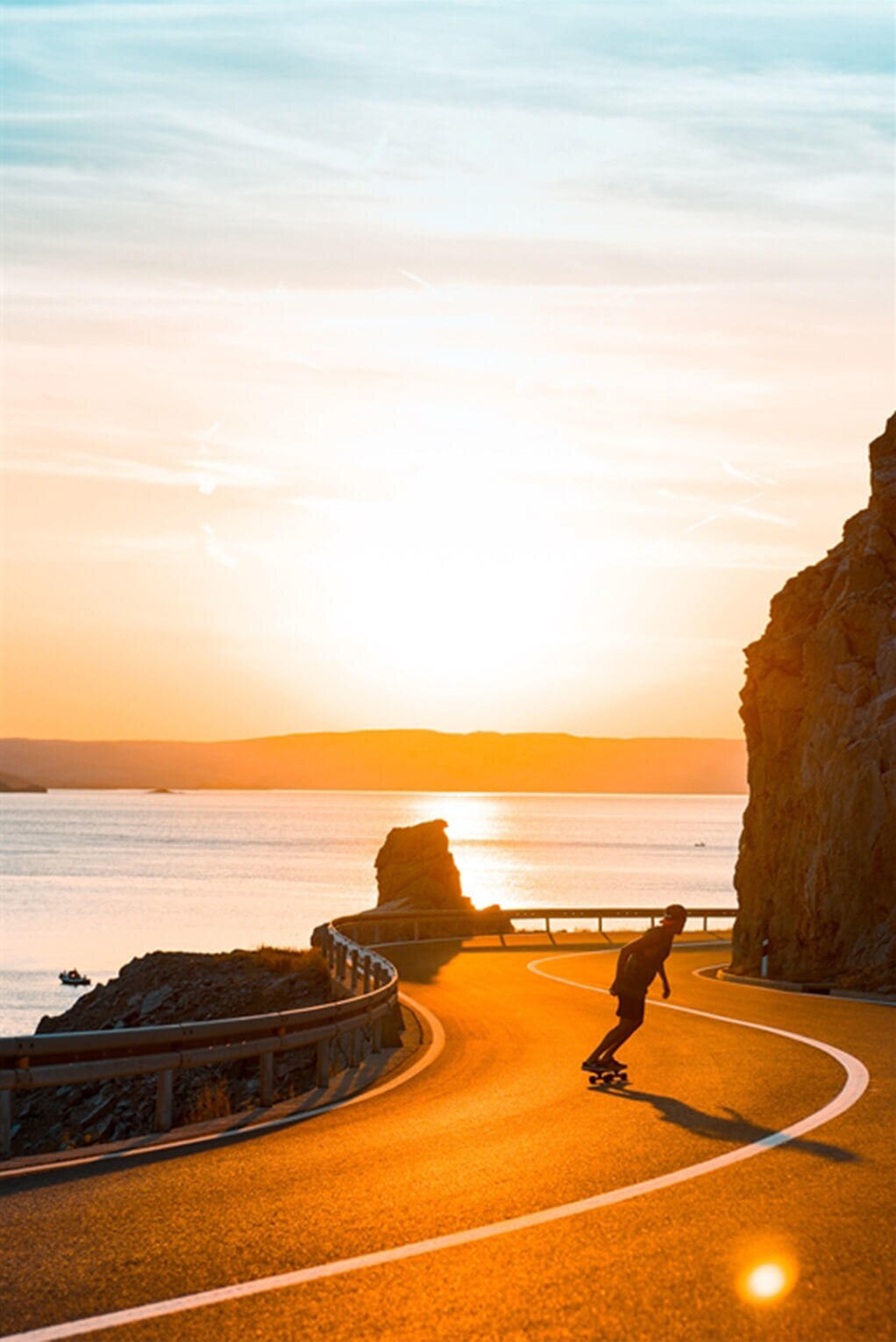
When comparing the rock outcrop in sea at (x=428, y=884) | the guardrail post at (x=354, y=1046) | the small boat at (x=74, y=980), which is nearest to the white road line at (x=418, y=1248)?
the guardrail post at (x=354, y=1046)

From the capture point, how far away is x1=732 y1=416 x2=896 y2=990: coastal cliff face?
3155cm

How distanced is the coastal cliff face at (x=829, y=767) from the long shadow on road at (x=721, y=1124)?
17353mm

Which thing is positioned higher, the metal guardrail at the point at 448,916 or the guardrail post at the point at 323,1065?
the metal guardrail at the point at 448,916

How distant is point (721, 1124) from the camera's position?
484 inches

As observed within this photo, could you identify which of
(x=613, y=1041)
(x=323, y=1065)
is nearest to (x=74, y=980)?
(x=323, y=1065)

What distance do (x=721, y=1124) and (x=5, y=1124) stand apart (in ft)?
17.9

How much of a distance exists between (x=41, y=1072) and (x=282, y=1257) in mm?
4207

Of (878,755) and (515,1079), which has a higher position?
(878,755)

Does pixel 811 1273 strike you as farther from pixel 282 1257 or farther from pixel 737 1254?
pixel 282 1257

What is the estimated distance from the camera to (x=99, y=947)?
81188 mm

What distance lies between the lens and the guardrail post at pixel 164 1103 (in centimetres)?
1236

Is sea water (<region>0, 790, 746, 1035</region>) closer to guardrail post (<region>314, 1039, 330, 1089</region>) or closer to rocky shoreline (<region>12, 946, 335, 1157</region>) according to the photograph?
rocky shoreline (<region>12, 946, 335, 1157</region>)

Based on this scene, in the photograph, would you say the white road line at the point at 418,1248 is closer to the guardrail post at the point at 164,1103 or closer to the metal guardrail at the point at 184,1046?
the metal guardrail at the point at 184,1046

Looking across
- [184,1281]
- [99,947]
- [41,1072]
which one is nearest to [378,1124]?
[41,1072]
